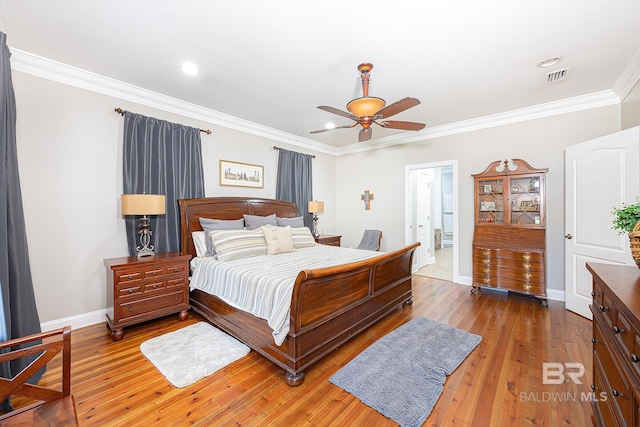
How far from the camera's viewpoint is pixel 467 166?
14.5ft

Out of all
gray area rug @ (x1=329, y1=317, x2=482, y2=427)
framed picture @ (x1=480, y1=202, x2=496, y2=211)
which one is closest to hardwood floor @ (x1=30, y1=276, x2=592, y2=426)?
gray area rug @ (x1=329, y1=317, x2=482, y2=427)

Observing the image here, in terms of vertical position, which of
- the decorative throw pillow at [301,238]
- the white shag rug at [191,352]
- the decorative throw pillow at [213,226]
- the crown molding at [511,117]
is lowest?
the white shag rug at [191,352]

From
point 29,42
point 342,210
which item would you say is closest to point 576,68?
point 342,210

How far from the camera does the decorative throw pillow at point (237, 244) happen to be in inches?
126

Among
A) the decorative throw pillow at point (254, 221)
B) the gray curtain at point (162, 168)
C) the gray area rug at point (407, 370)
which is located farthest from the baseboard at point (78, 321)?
the gray area rug at point (407, 370)

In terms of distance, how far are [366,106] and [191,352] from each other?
112 inches

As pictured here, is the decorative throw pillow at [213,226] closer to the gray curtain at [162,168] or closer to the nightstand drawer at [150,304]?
the gray curtain at [162,168]

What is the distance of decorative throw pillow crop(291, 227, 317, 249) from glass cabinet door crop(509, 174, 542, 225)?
3061mm

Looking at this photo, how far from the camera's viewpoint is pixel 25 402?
1.89 metres

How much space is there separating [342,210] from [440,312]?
337cm

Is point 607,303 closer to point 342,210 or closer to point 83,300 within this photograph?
point 83,300

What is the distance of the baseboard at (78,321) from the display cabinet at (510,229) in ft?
16.5

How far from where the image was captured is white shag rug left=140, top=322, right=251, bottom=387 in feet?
7.07

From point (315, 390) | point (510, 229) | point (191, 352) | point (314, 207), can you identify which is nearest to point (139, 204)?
point (191, 352)
